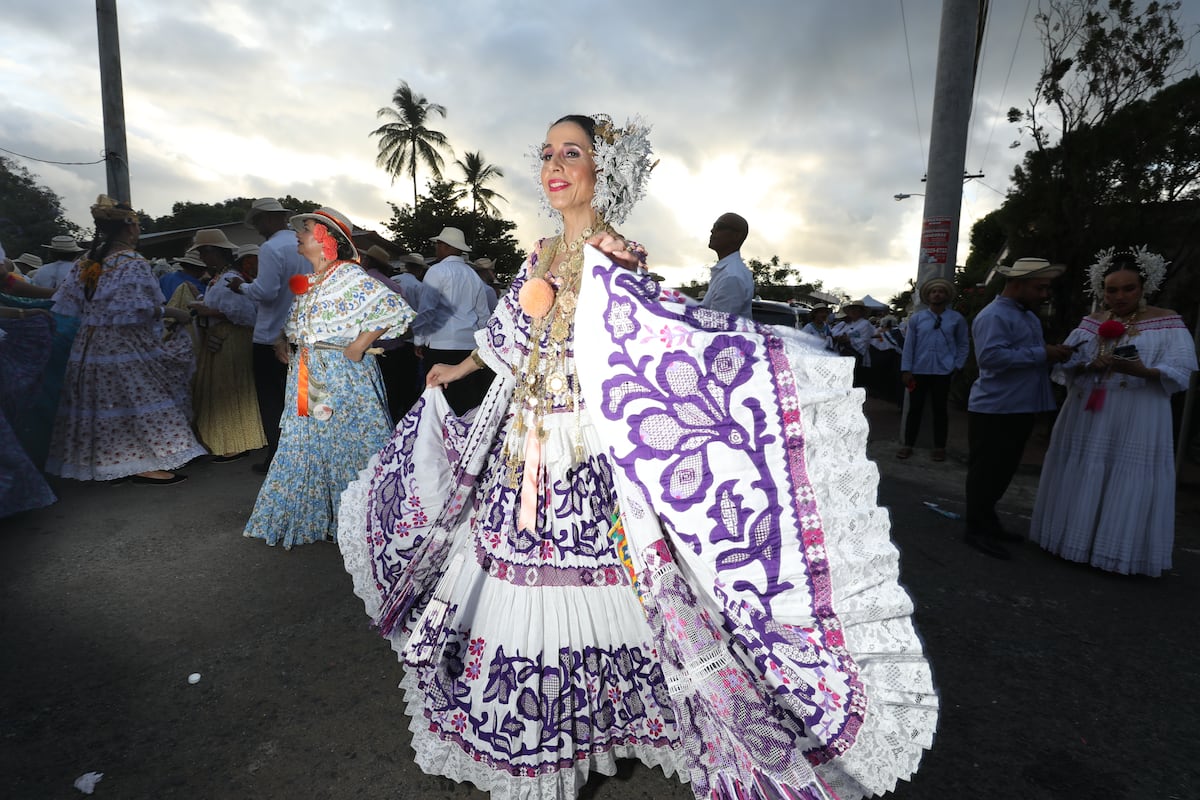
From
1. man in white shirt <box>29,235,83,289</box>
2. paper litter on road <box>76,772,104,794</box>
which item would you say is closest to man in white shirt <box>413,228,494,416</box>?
man in white shirt <box>29,235,83,289</box>

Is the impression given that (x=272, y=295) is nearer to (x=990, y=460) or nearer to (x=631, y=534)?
(x=631, y=534)

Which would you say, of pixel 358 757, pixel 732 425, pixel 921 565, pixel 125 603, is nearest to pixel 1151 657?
pixel 921 565

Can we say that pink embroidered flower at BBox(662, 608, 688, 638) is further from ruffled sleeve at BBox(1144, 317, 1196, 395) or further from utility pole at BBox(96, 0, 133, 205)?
utility pole at BBox(96, 0, 133, 205)

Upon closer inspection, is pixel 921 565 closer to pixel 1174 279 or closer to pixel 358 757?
pixel 358 757

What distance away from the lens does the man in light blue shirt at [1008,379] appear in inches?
163

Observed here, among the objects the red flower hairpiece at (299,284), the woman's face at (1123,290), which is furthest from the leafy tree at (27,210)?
the woman's face at (1123,290)

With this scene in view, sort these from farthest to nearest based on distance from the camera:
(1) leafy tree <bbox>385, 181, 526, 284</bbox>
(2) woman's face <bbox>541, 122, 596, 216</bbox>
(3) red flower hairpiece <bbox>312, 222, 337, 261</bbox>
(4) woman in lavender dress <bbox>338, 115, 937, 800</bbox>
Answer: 1. (1) leafy tree <bbox>385, 181, 526, 284</bbox>
2. (3) red flower hairpiece <bbox>312, 222, 337, 261</bbox>
3. (2) woman's face <bbox>541, 122, 596, 216</bbox>
4. (4) woman in lavender dress <bbox>338, 115, 937, 800</bbox>

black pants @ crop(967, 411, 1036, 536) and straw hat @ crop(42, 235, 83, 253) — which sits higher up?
straw hat @ crop(42, 235, 83, 253)

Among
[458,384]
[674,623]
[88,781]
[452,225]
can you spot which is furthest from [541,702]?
[452,225]

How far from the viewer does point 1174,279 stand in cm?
819

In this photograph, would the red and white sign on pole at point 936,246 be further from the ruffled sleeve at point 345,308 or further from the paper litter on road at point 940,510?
the ruffled sleeve at point 345,308

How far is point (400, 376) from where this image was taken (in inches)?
293

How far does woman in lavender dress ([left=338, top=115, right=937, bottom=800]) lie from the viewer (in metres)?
1.50

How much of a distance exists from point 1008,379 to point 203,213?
42862 millimetres
